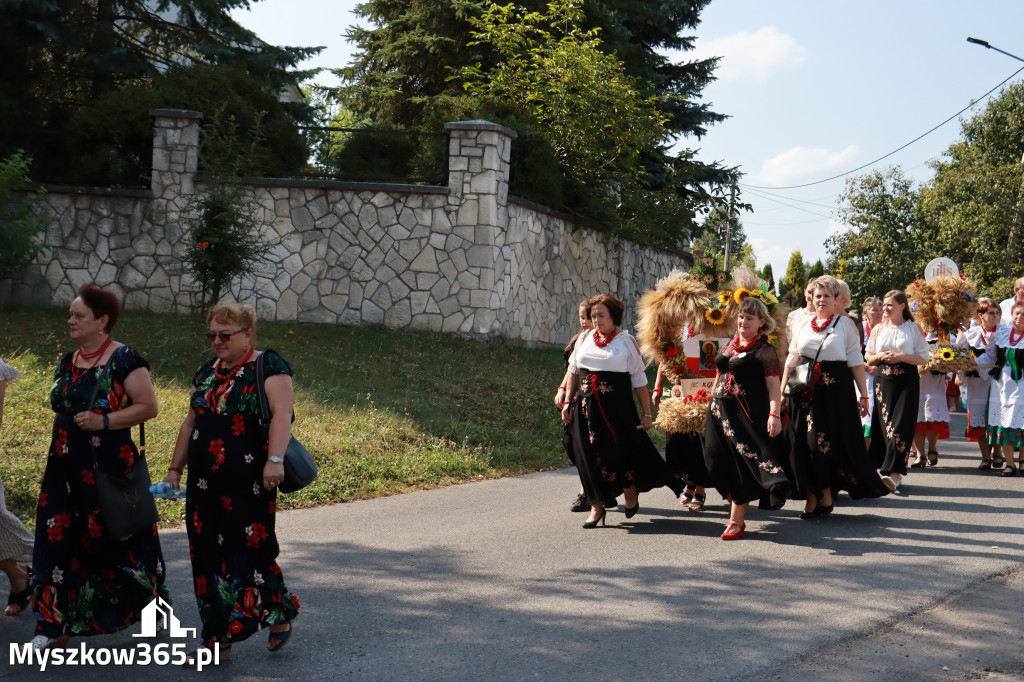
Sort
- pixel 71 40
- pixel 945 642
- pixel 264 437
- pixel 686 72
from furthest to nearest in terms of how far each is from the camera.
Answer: pixel 686 72 < pixel 71 40 < pixel 945 642 < pixel 264 437

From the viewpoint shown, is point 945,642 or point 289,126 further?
point 289,126

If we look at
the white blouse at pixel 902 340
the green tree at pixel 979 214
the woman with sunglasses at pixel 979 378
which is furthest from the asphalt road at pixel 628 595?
the green tree at pixel 979 214

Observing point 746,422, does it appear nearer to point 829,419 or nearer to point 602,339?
point 829,419

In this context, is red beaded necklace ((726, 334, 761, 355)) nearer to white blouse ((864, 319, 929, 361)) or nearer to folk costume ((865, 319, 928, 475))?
folk costume ((865, 319, 928, 475))

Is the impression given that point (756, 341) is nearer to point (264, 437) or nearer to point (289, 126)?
point (264, 437)

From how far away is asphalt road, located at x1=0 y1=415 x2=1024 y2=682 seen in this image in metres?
4.74

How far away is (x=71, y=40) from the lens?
18.1 metres

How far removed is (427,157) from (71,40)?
686 cm

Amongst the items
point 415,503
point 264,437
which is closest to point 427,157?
point 415,503

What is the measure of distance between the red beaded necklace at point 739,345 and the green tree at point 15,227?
10.7m

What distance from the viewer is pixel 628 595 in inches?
235

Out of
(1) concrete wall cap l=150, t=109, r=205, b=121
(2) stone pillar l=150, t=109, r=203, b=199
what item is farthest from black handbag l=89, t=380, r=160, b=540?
(1) concrete wall cap l=150, t=109, r=205, b=121

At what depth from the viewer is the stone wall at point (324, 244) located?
54.2ft

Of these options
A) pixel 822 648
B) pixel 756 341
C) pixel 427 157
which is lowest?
pixel 822 648
